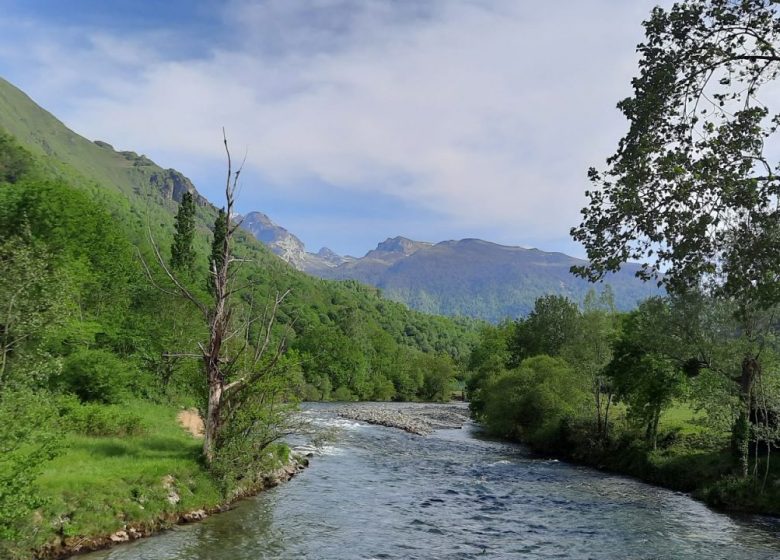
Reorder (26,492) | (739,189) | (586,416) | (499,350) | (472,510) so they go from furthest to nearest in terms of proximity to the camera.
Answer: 1. (499,350)
2. (586,416)
3. (472,510)
4. (26,492)
5. (739,189)

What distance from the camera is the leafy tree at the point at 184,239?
9725 cm

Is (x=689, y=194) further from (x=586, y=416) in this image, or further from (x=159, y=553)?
(x=586, y=416)

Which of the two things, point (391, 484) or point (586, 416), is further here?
point (586, 416)

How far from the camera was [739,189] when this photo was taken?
12930 mm

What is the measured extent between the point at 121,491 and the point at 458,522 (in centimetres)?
1612

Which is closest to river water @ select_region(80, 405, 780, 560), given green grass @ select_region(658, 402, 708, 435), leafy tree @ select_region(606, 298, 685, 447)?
leafy tree @ select_region(606, 298, 685, 447)

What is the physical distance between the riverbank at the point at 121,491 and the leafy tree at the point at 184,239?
67489 mm

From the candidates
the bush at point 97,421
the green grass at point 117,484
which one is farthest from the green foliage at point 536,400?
the bush at point 97,421

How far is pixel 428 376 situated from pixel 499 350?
48037mm

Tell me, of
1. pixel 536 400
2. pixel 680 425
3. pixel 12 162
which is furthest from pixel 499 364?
pixel 12 162

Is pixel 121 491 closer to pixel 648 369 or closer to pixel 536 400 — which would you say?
pixel 648 369

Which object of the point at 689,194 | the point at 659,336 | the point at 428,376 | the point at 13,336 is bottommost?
the point at 428,376

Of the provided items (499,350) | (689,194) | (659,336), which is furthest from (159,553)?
(499,350)

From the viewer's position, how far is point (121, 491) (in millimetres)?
23312
